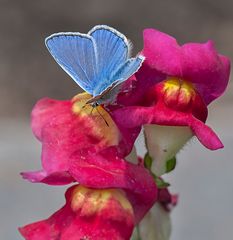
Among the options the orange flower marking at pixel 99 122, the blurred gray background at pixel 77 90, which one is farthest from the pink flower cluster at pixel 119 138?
the blurred gray background at pixel 77 90

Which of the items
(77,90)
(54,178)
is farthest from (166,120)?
(77,90)

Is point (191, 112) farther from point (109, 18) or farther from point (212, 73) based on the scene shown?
point (109, 18)

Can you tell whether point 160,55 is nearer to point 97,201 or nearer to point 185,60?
point 185,60

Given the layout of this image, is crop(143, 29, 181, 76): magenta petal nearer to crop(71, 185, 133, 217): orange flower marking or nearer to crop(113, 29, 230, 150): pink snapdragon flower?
crop(113, 29, 230, 150): pink snapdragon flower

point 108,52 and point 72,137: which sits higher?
point 108,52

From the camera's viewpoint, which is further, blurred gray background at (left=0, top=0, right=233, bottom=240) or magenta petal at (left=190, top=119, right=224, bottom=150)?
blurred gray background at (left=0, top=0, right=233, bottom=240)

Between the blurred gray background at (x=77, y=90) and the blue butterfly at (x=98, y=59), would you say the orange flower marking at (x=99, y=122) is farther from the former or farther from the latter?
the blurred gray background at (x=77, y=90)

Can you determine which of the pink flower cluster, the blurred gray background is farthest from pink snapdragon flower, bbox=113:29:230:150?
the blurred gray background
